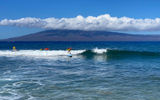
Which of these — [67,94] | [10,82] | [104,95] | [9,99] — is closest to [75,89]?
[67,94]

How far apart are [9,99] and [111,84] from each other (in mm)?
8071

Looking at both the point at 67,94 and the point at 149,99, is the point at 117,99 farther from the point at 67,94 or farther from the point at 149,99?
the point at 67,94

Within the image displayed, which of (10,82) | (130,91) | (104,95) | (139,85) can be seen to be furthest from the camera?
(10,82)

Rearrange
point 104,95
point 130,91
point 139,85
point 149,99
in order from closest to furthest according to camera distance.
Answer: point 149,99
point 104,95
point 130,91
point 139,85

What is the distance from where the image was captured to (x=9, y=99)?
1242 cm

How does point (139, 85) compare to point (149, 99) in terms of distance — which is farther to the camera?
point (139, 85)

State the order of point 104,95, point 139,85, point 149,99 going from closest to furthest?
point 149,99, point 104,95, point 139,85

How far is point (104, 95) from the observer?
1311 cm

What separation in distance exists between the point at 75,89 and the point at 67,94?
139 centimetres

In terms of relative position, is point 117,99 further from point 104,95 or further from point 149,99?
point 149,99

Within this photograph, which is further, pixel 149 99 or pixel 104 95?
pixel 104 95

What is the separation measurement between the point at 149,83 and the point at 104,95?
18.1 ft

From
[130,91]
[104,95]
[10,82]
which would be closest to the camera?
[104,95]

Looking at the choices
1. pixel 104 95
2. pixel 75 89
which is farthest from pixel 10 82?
pixel 104 95
